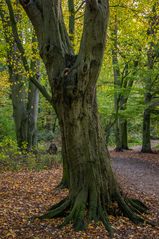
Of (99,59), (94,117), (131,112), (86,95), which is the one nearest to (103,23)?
(99,59)

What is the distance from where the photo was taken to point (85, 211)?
583cm

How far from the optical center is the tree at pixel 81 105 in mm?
5285

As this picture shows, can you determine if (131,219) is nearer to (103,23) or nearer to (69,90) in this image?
(69,90)

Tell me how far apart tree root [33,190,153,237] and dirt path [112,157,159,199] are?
241 centimetres

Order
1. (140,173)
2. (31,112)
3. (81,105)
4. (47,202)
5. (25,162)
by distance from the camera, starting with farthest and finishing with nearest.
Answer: (31,112)
(25,162)
(140,173)
(47,202)
(81,105)

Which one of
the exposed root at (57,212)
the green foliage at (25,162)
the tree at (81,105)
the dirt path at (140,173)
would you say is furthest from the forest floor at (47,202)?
the green foliage at (25,162)

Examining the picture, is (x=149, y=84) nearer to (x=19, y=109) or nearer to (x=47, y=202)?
(x=19, y=109)

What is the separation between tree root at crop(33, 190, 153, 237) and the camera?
18.2 feet

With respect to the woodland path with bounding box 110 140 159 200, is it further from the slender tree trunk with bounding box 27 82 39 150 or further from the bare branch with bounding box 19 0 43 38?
the bare branch with bounding box 19 0 43 38

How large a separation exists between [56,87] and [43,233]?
2.62 m

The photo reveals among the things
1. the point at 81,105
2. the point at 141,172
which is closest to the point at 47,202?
the point at 81,105

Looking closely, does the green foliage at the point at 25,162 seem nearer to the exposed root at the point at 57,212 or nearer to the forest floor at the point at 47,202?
the forest floor at the point at 47,202

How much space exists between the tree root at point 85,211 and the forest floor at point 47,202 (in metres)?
0.12

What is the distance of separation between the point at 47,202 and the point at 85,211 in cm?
162
